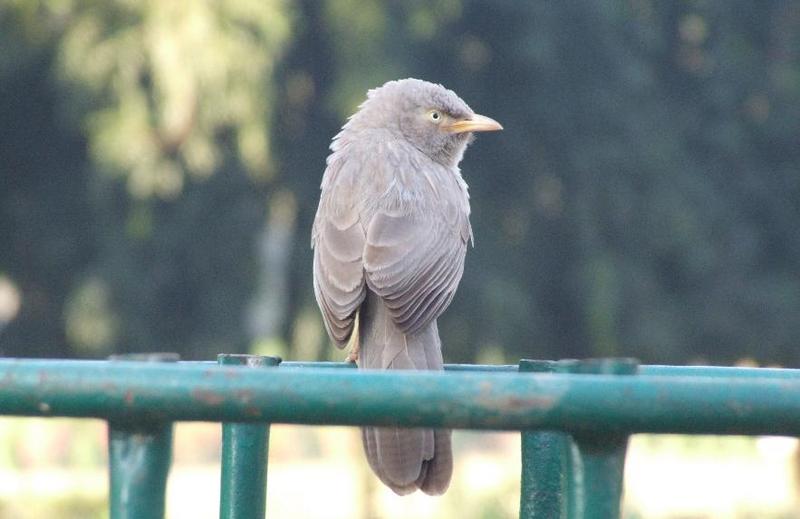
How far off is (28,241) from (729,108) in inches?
394

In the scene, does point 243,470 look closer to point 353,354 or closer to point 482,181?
point 353,354

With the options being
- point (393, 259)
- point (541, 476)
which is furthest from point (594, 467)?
point (393, 259)

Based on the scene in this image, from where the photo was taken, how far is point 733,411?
1622mm

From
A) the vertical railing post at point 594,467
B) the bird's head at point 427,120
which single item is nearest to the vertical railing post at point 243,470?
the vertical railing post at point 594,467

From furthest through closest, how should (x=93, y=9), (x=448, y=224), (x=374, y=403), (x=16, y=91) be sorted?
(x=16, y=91), (x=93, y=9), (x=448, y=224), (x=374, y=403)

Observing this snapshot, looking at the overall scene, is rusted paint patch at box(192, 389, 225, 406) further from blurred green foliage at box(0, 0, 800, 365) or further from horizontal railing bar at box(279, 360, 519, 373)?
blurred green foliage at box(0, 0, 800, 365)

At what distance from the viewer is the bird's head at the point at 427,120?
226 inches

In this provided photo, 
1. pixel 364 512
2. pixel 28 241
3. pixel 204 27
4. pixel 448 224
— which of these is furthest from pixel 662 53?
pixel 448 224

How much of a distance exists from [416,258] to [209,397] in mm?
2901

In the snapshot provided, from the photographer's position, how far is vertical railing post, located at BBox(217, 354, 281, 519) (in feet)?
7.93

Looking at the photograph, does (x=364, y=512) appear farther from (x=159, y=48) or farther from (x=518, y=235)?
(x=518, y=235)

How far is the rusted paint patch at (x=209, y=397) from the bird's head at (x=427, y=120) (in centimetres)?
412

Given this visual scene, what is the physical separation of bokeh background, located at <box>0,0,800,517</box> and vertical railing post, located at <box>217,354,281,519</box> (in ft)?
44.9

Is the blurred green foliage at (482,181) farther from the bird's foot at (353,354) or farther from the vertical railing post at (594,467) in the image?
the vertical railing post at (594,467)
